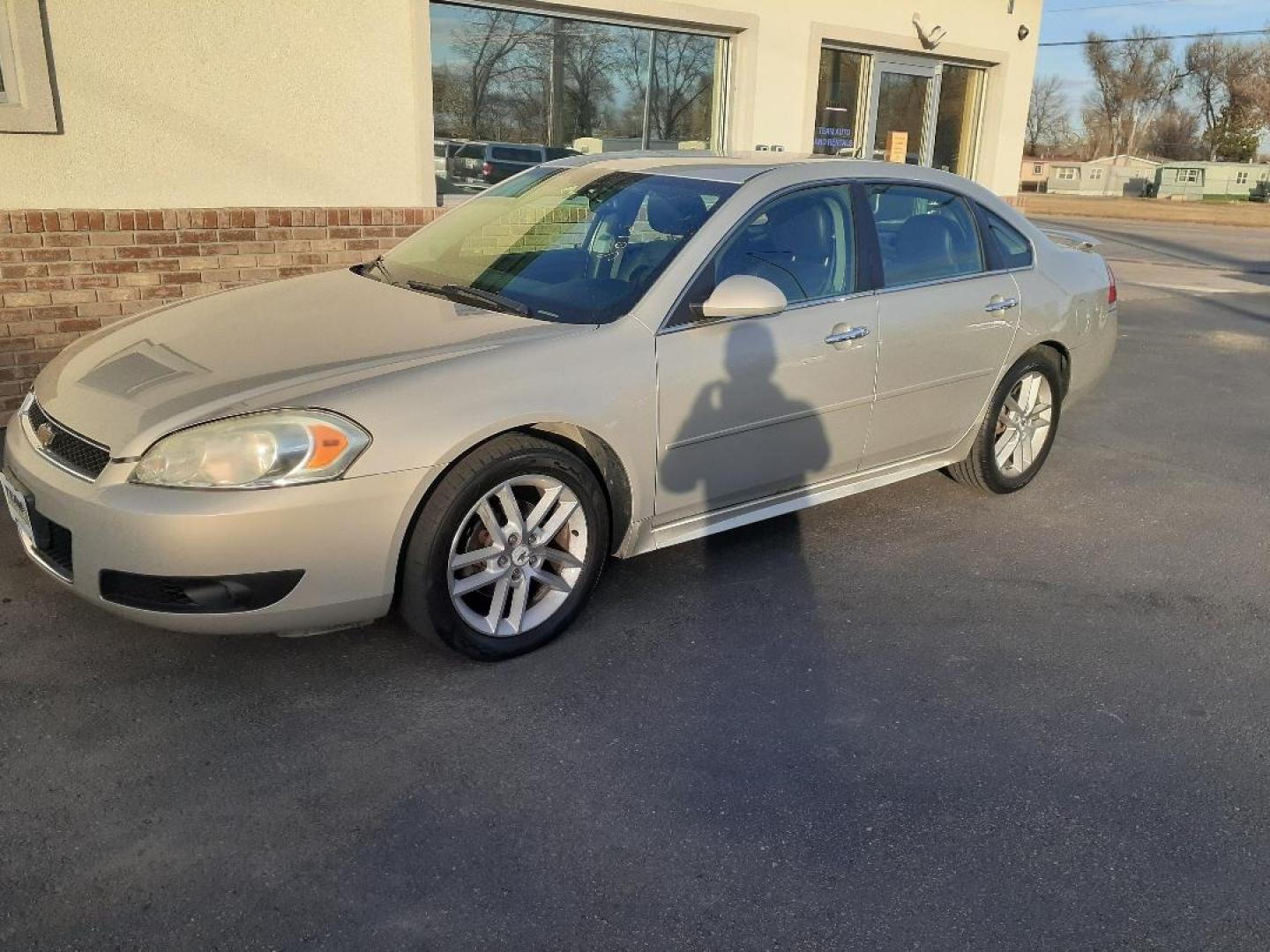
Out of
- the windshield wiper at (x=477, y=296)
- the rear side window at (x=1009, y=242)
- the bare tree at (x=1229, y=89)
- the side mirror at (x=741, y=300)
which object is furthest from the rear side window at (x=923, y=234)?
the bare tree at (x=1229, y=89)

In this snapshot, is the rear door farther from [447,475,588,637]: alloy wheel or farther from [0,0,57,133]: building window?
[0,0,57,133]: building window

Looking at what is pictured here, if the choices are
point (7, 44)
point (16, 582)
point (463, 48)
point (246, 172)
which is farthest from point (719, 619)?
point (463, 48)

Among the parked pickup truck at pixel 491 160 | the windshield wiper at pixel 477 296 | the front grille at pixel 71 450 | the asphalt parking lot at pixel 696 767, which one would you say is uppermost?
the parked pickup truck at pixel 491 160

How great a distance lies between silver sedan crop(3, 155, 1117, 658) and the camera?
2.99 m

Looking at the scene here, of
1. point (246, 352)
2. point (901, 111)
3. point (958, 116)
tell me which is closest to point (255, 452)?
point (246, 352)

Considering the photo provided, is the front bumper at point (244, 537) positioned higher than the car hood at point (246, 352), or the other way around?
the car hood at point (246, 352)

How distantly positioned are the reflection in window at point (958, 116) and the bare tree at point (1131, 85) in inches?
3415

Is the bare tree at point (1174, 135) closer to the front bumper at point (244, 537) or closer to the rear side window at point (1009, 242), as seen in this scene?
the rear side window at point (1009, 242)

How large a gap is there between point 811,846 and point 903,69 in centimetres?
1018

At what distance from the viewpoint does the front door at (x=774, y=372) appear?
3732 millimetres

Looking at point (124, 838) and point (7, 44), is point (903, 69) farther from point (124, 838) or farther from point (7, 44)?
point (124, 838)

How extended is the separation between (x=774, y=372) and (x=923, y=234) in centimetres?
123

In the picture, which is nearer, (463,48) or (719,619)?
(719,619)

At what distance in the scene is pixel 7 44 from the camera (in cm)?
580
